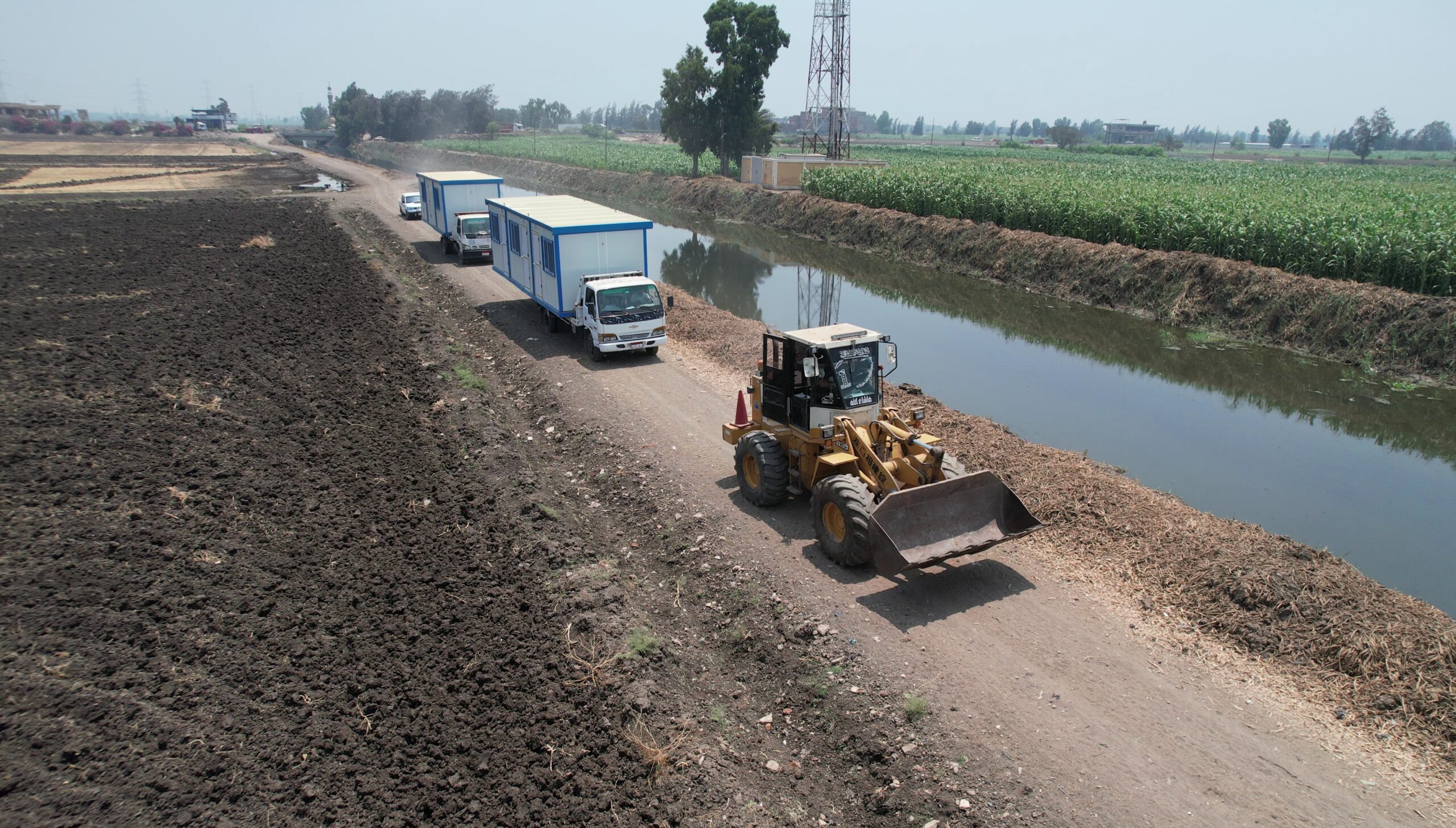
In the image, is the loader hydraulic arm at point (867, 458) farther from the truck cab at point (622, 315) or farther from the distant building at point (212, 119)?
the distant building at point (212, 119)

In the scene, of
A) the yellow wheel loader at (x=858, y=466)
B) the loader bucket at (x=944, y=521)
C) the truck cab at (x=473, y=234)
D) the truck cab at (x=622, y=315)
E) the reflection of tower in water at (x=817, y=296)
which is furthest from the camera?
the truck cab at (x=473, y=234)

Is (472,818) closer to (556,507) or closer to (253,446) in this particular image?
(556,507)

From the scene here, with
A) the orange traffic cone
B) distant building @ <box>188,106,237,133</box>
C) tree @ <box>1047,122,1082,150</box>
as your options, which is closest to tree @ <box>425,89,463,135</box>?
distant building @ <box>188,106,237,133</box>

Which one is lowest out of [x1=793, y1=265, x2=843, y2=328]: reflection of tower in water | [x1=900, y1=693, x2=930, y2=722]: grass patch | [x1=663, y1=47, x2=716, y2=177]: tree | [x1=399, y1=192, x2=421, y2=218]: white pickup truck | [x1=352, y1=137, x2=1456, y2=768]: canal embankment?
[x1=900, y1=693, x2=930, y2=722]: grass patch

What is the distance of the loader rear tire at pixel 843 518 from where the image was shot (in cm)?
938

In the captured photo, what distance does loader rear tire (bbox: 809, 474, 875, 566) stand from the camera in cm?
938

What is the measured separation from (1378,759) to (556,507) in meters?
9.65

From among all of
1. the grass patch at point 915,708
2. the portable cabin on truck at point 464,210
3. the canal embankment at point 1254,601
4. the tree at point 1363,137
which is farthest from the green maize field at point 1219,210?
the tree at point 1363,137

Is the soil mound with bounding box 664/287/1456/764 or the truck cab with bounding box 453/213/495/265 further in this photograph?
the truck cab with bounding box 453/213/495/265

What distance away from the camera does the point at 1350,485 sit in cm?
1387

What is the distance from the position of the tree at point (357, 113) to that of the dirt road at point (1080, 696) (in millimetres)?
139997

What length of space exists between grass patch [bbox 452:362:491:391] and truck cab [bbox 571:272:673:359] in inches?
109

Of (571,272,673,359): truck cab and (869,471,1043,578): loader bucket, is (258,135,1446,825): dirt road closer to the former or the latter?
(869,471,1043,578): loader bucket

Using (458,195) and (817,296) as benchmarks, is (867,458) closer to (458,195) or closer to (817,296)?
(817,296)
